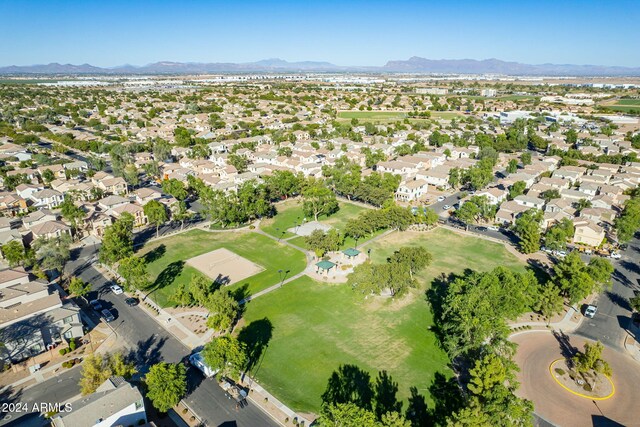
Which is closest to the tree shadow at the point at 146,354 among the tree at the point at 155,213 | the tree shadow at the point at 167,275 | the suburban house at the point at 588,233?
the tree shadow at the point at 167,275

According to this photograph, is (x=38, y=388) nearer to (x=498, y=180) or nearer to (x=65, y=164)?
(x=65, y=164)

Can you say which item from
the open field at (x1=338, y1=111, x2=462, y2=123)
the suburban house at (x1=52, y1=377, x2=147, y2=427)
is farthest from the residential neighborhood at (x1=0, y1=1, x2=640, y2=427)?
the open field at (x1=338, y1=111, x2=462, y2=123)

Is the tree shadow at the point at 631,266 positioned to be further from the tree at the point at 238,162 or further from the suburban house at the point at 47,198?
→ the suburban house at the point at 47,198

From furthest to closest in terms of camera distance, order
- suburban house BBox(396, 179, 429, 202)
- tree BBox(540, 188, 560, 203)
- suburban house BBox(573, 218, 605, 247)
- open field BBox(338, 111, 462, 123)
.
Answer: open field BBox(338, 111, 462, 123) → suburban house BBox(396, 179, 429, 202) → tree BBox(540, 188, 560, 203) → suburban house BBox(573, 218, 605, 247)

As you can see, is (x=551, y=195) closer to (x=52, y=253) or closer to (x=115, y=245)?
(x=115, y=245)

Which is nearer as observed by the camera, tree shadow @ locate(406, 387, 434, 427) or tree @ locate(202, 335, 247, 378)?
tree shadow @ locate(406, 387, 434, 427)

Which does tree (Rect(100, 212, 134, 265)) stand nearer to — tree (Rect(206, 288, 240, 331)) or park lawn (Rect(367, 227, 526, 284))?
tree (Rect(206, 288, 240, 331))

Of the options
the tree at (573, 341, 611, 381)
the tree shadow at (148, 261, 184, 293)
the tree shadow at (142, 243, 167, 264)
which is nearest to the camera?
the tree at (573, 341, 611, 381)

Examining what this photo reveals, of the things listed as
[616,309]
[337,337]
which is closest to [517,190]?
[616,309]
